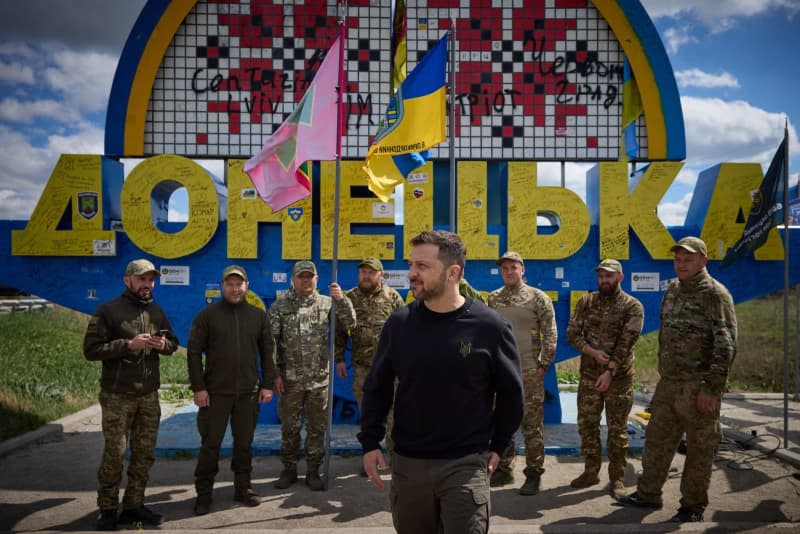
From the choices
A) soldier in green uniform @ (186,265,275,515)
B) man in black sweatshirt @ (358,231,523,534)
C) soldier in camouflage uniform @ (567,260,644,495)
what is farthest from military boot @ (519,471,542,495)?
man in black sweatshirt @ (358,231,523,534)

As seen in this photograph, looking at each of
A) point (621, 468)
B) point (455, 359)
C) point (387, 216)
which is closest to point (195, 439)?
point (387, 216)

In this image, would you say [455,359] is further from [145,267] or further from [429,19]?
[429,19]

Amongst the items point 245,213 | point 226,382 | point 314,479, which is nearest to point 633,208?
point 245,213

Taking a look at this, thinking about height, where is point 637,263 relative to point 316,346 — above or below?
above

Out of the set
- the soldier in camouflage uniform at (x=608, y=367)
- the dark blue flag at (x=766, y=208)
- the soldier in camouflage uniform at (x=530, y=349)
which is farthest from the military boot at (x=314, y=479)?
the dark blue flag at (x=766, y=208)

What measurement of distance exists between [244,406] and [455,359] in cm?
302

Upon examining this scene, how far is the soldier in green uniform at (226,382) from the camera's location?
4879 mm

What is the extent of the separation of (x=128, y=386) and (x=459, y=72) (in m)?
6.02

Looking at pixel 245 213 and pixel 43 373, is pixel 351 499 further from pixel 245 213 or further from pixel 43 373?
pixel 43 373

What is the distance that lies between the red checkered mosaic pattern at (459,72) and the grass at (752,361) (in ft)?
16.4

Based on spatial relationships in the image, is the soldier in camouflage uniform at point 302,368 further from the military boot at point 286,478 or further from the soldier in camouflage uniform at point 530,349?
the soldier in camouflage uniform at point 530,349

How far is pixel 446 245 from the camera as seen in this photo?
273 centimetres

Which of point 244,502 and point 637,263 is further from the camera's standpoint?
point 637,263

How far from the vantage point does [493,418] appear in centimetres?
282
